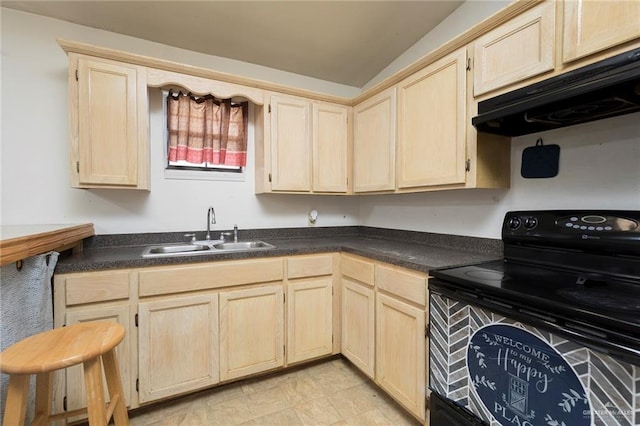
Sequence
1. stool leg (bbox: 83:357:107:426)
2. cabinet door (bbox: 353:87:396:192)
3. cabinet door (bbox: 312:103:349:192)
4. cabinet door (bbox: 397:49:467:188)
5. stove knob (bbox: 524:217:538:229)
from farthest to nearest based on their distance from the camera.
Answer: cabinet door (bbox: 312:103:349:192), cabinet door (bbox: 353:87:396:192), cabinet door (bbox: 397:49:467:188), stove knob (bbox: 524:217:538:229), stool leg (bbox: 83:357:107:426)

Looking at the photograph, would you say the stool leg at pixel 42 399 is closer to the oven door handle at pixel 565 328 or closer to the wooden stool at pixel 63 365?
the wooden stool at pixel 63 365

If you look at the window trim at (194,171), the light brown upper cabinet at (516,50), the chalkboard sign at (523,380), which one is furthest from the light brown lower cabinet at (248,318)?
the light brown upper cabinet at (516,50)

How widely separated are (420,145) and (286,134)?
3.46ft

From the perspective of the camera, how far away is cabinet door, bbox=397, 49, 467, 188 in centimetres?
158

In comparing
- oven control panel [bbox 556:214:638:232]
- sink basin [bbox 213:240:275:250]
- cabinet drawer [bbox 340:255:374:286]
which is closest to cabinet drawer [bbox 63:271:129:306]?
sink basin [bbox 213:240:275:250]

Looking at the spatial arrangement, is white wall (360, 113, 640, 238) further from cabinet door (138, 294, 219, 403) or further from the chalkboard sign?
cabinet door (138, 294, 219, 403)

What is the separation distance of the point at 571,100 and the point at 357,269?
1386 mm

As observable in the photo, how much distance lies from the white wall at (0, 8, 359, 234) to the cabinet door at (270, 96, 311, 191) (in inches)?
22.5

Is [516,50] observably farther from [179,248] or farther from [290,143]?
[179,248]

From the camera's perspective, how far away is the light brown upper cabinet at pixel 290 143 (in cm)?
226

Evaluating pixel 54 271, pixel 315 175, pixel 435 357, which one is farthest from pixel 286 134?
pixel 435 357

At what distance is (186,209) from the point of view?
7.32ft

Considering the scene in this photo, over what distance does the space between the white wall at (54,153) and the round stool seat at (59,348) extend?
1.12m

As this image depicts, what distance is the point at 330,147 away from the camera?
2479 millimetres
